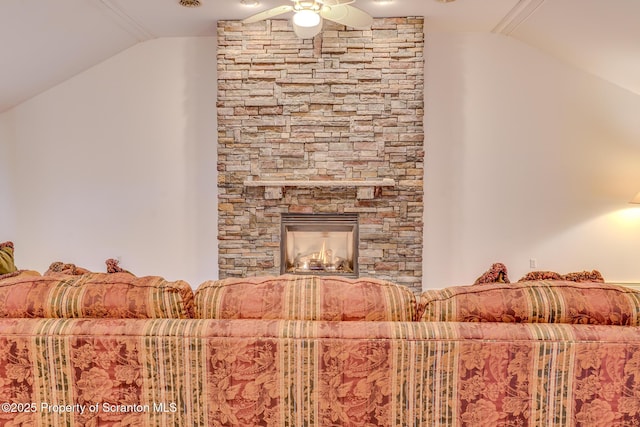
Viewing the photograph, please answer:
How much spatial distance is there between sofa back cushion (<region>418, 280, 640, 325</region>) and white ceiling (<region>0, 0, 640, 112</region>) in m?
2.83

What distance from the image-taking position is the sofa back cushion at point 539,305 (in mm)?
1303

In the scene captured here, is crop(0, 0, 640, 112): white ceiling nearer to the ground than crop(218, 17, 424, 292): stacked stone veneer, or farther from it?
farther from it

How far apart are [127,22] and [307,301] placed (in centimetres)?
383

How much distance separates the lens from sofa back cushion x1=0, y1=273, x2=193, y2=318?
53.5 inches

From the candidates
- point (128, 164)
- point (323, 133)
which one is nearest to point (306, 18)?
point (323, 133)

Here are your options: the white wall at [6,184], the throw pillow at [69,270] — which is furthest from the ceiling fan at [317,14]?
the white wall at [6,184]

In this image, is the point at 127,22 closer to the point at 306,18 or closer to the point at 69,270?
the point at 306,18

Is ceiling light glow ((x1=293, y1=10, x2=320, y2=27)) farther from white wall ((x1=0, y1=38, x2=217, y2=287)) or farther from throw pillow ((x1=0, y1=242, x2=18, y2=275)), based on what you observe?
throw pillow ((x1=0, y1=242, x2=18, y2=275))

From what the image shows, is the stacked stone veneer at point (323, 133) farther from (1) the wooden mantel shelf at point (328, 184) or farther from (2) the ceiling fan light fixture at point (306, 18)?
(2) the ceiling fan light fixture at point (306, 18)

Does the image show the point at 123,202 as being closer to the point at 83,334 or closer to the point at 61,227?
the point at 61,227

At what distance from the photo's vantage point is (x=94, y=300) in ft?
4.48

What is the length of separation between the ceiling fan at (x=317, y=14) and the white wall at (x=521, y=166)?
5.58 feet

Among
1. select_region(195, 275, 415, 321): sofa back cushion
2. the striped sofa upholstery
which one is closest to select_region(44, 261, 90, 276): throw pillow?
the striped sofa upholstery

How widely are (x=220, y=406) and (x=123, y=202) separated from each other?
3.89 metres
